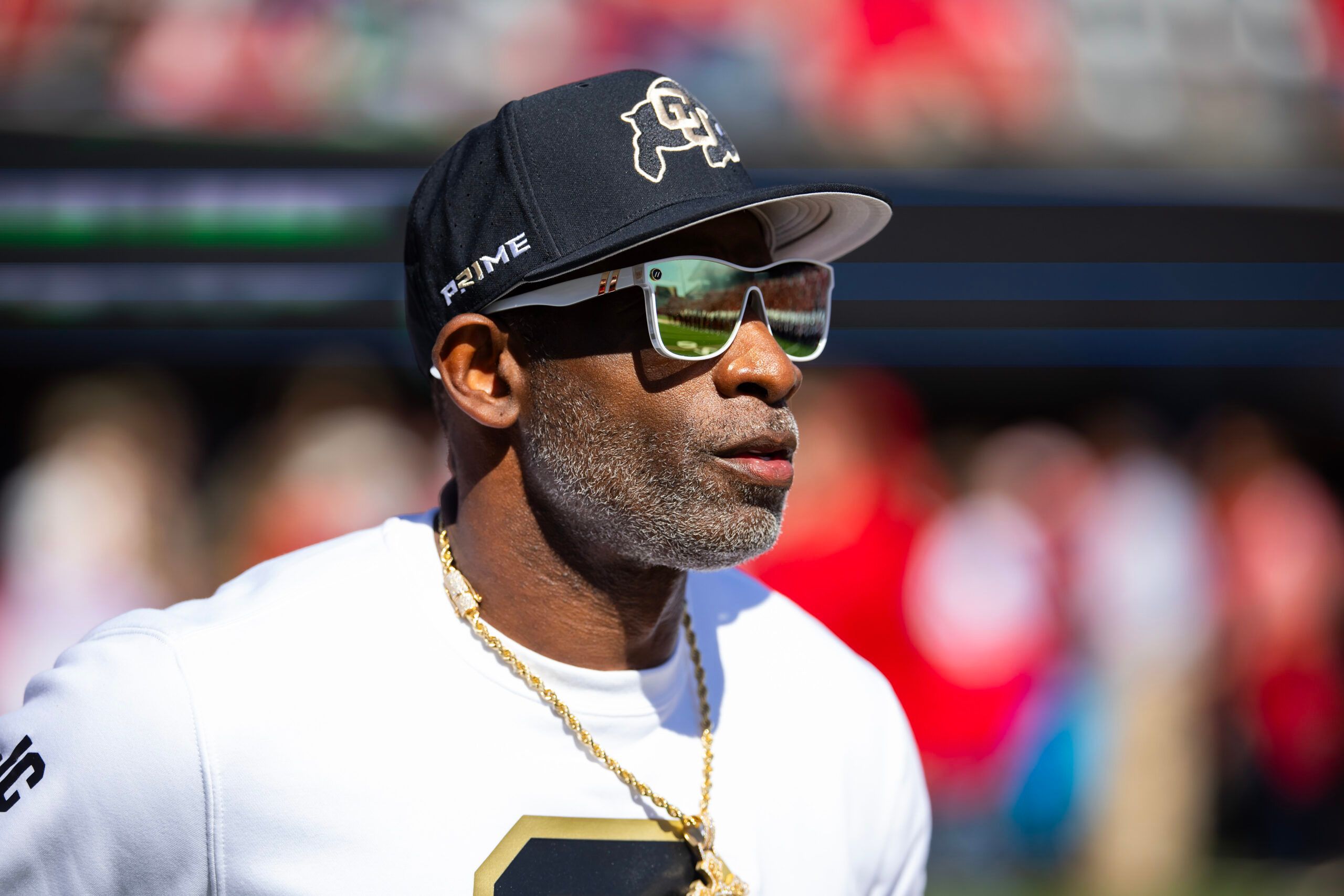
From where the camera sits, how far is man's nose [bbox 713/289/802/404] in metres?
1.84

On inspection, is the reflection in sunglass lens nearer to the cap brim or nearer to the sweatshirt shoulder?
the cap brim

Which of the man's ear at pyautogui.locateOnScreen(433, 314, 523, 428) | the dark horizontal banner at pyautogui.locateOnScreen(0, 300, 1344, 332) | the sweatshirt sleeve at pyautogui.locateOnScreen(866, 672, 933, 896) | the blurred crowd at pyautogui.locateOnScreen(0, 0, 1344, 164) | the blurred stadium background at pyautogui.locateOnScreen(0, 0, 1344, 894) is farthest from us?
the dark horizontal banner at pyautogui.locateOnScreen(0, 300, 1344, 332)

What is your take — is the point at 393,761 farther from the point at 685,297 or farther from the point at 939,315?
the point at 939,315

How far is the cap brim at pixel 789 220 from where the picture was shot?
1727mm

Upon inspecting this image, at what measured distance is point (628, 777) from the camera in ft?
6.04

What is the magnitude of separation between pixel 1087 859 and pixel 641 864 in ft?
15.8

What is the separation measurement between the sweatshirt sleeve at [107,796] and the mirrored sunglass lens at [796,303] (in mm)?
1047

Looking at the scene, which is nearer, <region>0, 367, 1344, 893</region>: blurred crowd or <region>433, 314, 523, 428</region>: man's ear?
<region>433, 314, 523, 428</region>: man's ear

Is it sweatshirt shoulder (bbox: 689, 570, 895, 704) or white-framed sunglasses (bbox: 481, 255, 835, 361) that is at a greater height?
white-framed sunglasses (bbox: 481, 255, 835, 361)

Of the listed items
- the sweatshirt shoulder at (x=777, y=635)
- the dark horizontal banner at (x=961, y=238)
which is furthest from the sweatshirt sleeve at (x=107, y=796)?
the dark horizontal banner at (x=961, y=238)

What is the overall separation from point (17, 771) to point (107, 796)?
0.14 m

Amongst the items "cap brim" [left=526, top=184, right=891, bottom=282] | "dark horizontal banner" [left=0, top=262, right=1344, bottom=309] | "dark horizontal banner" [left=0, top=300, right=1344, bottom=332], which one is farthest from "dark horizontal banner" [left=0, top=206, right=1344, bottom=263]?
"cap brim" [left=526, top=184, right=891, bottom=282]

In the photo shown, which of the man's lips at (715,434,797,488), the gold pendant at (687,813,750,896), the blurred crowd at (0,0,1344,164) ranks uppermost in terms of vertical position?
the blurred crowd at (0,0,1344,164)

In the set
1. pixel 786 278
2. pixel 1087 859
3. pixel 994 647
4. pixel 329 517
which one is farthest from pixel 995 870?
pixel 786 278
